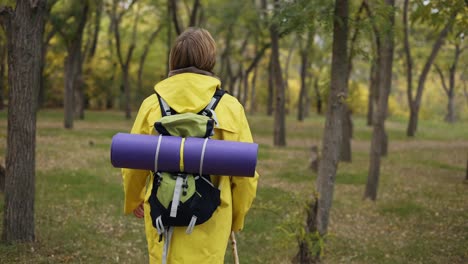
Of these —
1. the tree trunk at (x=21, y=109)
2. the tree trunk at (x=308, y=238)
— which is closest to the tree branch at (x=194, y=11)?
the tree trunk at (x=21, y=109)

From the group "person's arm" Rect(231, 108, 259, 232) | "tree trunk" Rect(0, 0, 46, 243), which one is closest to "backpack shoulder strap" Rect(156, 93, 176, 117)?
"person's arm" Rect(231, 108, 259, 232)

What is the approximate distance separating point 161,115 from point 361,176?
11.2 m

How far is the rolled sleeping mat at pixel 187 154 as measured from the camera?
2559 millimetres

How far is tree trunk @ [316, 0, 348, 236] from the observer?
6668 mm

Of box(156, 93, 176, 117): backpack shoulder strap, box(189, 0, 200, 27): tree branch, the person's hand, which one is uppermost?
box(189, 0, 200, 27): tree branch

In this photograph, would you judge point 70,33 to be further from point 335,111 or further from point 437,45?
point 335,111

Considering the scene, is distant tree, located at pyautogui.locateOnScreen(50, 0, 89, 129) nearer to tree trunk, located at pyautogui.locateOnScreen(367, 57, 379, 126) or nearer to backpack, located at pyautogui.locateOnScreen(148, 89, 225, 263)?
tree trunk, located at pyautogui.locateOnScreen(367, 57, 379, 126)

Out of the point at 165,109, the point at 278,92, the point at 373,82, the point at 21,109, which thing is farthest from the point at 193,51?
the point at 373,82

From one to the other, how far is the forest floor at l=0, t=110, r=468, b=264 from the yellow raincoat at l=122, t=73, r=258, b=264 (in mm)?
3209

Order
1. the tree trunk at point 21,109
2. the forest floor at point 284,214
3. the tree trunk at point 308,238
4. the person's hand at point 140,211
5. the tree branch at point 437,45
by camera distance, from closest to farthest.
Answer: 1. the person's hand at point 140,211
2. the tree trunk at point 21,109
3. the tree trunk at point 308,238
4. the forest floor at point 284,214
5. the tree branch at point 437,45

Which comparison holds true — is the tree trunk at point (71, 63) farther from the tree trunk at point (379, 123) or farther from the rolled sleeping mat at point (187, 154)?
the rolled sleeping mat at point (187, 154)

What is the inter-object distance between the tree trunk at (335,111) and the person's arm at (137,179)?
4049 millimetres

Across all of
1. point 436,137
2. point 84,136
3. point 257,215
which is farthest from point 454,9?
point 436,137

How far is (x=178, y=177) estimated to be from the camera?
8.64 ft
